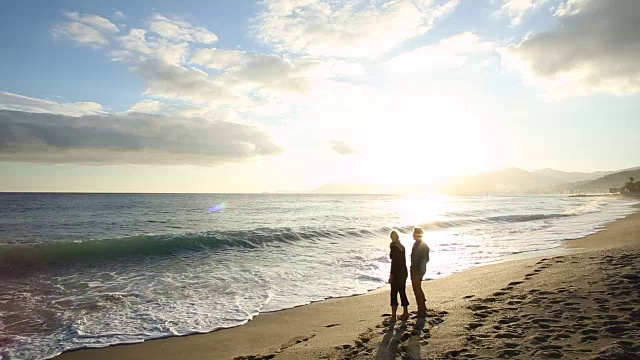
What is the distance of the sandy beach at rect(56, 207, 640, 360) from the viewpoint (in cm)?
582

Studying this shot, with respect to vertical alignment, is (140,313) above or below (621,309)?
below

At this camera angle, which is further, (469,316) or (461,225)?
(461,225)

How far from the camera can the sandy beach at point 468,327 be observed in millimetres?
5824

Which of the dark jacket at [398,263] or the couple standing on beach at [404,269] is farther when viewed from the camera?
the dark jacket at [398,263]

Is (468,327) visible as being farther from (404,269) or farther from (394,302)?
(404,269)

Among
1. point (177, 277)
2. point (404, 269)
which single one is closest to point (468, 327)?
point (404, 269)

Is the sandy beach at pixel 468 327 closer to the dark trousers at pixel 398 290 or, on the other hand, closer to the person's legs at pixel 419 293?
the person's legs at pixel 419 293

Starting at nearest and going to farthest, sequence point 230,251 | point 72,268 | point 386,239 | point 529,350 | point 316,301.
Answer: point 529,350 < point 316,301 < point 72,268 < point 230,251 < point 386,239

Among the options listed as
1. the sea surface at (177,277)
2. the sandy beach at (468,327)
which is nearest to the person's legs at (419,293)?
the sandy beach at (468,327)

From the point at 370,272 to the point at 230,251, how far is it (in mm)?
9172

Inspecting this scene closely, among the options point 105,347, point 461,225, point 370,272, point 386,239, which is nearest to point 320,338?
point 105,347

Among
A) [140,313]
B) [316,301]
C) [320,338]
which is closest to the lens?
[320,338]

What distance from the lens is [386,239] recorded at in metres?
27.1

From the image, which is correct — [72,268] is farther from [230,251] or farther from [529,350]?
[529,350]
